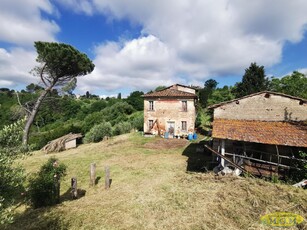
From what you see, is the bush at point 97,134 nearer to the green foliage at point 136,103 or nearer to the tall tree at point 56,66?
the tall tree at point 56,66

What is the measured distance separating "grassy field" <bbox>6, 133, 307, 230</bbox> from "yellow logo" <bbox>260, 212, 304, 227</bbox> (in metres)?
0.19

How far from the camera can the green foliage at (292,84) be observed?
29547mm

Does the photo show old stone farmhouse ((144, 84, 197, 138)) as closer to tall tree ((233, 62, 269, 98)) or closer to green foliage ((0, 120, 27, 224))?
tall tree ((233, 62, 269, 98))

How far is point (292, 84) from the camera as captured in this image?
30688 millimetres

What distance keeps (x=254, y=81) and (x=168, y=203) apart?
34304 mm

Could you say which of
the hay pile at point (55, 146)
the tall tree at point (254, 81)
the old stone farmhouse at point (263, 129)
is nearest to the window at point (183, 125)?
the old stone farmhouse at point (263, 129)

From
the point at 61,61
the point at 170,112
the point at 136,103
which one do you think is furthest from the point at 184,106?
the point at 136,103

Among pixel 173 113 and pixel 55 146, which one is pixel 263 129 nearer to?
pixel 173 113

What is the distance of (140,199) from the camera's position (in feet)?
28.0

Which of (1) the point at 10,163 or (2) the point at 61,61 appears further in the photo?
(2) the point at 61,61

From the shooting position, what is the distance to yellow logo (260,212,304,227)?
632 centimetres

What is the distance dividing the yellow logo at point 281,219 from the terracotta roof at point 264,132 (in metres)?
4.02

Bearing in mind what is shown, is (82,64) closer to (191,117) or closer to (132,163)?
(132,163)

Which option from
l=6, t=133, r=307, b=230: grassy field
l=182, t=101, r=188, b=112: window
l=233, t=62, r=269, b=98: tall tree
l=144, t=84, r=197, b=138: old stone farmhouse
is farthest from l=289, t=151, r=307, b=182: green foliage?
l=233, t=62, r=269, b=98: tall tree
